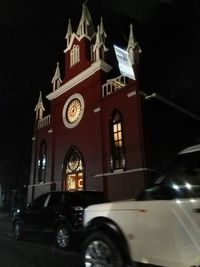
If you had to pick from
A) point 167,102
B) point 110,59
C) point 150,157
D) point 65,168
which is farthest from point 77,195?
point 110,59

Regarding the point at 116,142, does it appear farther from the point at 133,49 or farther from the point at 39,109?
the point at 39,109

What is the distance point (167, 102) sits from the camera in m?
20.5

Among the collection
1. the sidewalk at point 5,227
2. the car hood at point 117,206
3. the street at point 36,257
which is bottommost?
the street at point 36,257

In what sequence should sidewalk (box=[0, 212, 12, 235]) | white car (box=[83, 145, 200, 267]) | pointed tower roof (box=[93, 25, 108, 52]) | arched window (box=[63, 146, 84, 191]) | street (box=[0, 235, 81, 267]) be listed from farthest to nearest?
pointed tower roof (box=[93, 25, 108, 52]) → arched window (box=[63, 146, 84, 191]) → sidewalk (box=[0, 212, 12, 235]) → street (box=[0, 235, 81, 267]) → white car (box=[83, 145, 200, 267])

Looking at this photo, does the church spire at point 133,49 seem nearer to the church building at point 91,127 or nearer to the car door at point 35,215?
the church building at point 91,127

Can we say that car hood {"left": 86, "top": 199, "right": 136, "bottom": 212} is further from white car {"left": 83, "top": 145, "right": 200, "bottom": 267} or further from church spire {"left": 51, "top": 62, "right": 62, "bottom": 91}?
church spire {"left": 51, "top": 62, "right": 62, "bottom": 91}

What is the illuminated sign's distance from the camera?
17628 mm

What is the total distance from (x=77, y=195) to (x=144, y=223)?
606cm

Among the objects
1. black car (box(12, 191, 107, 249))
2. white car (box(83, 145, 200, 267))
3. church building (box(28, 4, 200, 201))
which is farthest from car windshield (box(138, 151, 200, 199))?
church building (box(28, 4, 200, 201))

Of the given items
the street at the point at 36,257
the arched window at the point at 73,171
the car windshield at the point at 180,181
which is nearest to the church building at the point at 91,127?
the arched window at the point at 73,171

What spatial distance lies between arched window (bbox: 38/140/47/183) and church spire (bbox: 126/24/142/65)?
11471 mm

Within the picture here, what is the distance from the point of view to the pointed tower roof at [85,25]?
86.1 ft

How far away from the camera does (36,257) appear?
303 inches

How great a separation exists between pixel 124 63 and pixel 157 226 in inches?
617
